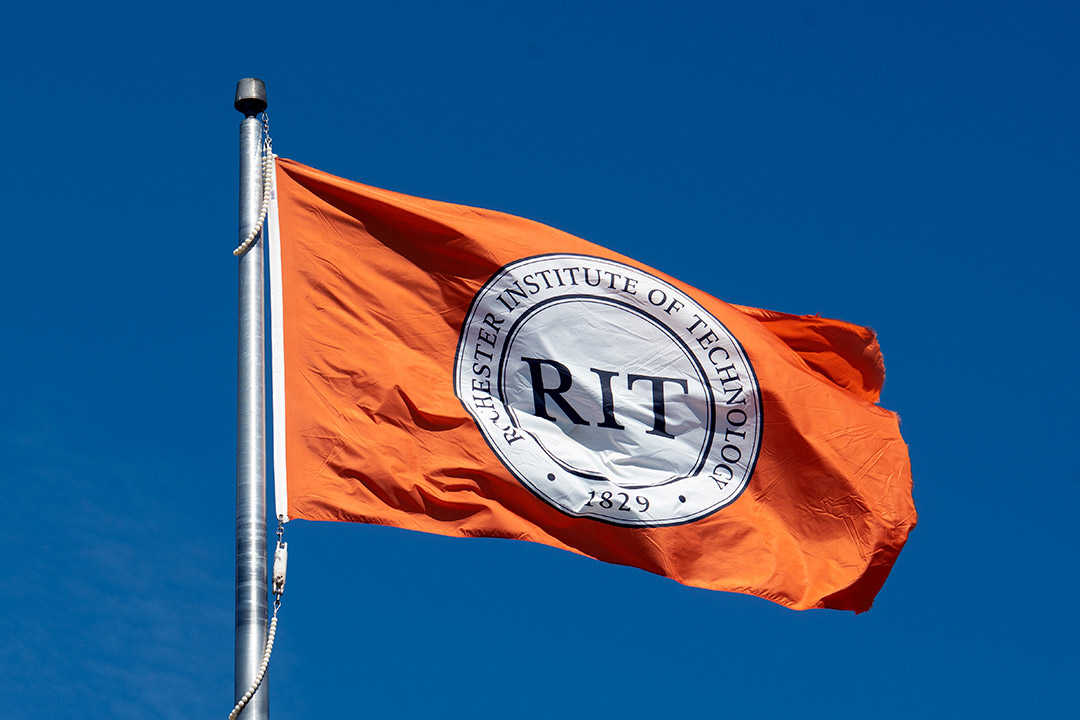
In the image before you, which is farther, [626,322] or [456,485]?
[626,322]

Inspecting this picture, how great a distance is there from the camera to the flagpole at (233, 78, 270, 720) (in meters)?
10.0

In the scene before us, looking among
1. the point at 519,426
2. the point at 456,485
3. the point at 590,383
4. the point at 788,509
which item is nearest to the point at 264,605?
the point at 456,485

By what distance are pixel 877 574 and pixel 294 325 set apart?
6.27 metres

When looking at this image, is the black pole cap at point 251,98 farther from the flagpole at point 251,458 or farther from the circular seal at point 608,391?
the circular seal at point 608,391

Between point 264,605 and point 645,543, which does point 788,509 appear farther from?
point 264,605

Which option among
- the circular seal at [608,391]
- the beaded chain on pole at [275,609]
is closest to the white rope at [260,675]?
the beaded chain on pole at [275,609]

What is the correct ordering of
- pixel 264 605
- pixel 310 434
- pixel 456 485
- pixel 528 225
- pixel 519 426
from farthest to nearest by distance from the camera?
pixel 528 225
pixel 519 426
pixel 456 485
pixel 310 434
pixel 264 605

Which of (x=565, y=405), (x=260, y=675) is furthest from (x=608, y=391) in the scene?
(x=260, y=675)

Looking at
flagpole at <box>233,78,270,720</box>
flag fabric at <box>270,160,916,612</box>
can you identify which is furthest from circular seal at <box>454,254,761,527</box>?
flagpole at <box>233,78,270,720</box>

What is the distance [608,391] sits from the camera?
14500 millimetres

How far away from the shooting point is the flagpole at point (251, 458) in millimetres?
10031

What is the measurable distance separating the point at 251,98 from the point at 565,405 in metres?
3.99

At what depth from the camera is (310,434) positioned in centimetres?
1197

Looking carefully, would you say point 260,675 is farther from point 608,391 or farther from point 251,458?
point 608,391
